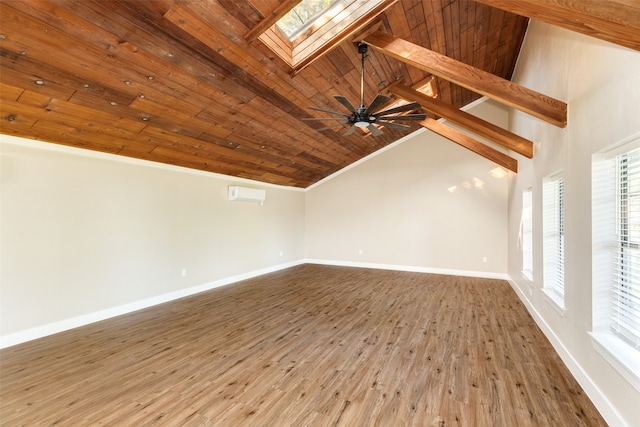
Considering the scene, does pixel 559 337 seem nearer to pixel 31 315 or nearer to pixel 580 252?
pixel 580 252

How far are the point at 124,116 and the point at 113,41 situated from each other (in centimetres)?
105

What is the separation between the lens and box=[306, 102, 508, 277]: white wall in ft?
21.0

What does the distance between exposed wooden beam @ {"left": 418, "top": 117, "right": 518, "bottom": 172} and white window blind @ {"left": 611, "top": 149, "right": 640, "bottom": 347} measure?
12.0 feet

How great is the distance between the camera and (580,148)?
2367mm

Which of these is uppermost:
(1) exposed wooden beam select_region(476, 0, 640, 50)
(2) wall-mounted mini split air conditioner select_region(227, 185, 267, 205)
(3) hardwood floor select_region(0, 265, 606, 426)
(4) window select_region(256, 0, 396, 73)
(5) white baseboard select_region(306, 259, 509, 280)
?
(4) window select_region(256, 0, 396, 73)

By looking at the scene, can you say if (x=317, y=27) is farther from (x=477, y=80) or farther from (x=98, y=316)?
(x=98, y=316)

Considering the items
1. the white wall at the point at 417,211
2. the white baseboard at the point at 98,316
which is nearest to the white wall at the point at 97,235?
the white baseboard at the point at 98,316

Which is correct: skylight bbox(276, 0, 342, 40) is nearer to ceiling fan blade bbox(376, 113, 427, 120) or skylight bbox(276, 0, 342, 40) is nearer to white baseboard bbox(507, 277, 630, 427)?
ceiling fan blade bbox(376, 113, 427, 120)

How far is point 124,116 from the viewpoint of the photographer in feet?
10.2

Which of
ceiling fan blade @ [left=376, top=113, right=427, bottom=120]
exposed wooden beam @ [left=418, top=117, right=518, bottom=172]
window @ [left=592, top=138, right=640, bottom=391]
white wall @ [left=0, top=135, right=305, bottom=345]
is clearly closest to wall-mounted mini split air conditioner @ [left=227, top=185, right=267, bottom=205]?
white wall @ [left=0, top=135, right=305, bottom=345]

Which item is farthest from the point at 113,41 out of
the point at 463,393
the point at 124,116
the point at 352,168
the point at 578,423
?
the point at 352,168

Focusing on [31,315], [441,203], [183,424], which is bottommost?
[183,424]

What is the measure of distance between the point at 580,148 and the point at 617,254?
3.00 ft

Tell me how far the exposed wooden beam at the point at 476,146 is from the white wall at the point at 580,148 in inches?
67.8
